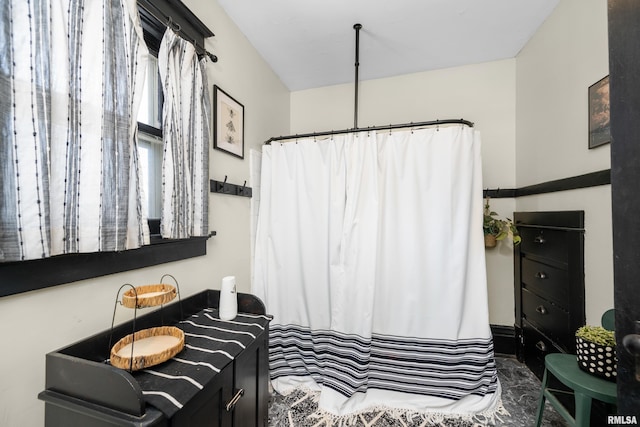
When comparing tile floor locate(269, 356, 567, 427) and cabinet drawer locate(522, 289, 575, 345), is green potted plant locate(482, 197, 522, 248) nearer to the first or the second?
cabinet drawer locate(522, 289, 575, 345)

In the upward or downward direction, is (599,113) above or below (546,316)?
above

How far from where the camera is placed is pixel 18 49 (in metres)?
0.69

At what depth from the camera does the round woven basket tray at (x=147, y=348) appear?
81 cm

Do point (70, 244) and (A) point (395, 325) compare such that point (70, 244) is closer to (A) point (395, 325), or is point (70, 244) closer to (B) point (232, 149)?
(B) point (232, 149)

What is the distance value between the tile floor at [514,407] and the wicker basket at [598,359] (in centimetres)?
61

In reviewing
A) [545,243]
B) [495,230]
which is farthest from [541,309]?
[495,230]

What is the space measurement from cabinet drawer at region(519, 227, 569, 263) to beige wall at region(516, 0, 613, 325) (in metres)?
→ 0.16

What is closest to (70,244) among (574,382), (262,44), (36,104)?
(36,104)

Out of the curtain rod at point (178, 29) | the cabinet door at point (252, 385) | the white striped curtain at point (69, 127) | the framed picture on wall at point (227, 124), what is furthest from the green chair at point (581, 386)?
the curtain rod at point (178, 29)

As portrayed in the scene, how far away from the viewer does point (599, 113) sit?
1.33m

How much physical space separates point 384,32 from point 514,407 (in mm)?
2714

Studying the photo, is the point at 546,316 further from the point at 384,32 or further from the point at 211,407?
the point at 384,32

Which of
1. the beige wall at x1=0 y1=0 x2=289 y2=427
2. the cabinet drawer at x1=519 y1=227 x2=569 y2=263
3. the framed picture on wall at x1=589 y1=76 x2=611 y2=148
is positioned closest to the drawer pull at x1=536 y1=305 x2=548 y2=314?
the cabinet drawer at x1=519 y1=227 x2=569 y2=263

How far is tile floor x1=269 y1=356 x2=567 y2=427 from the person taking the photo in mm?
1502
